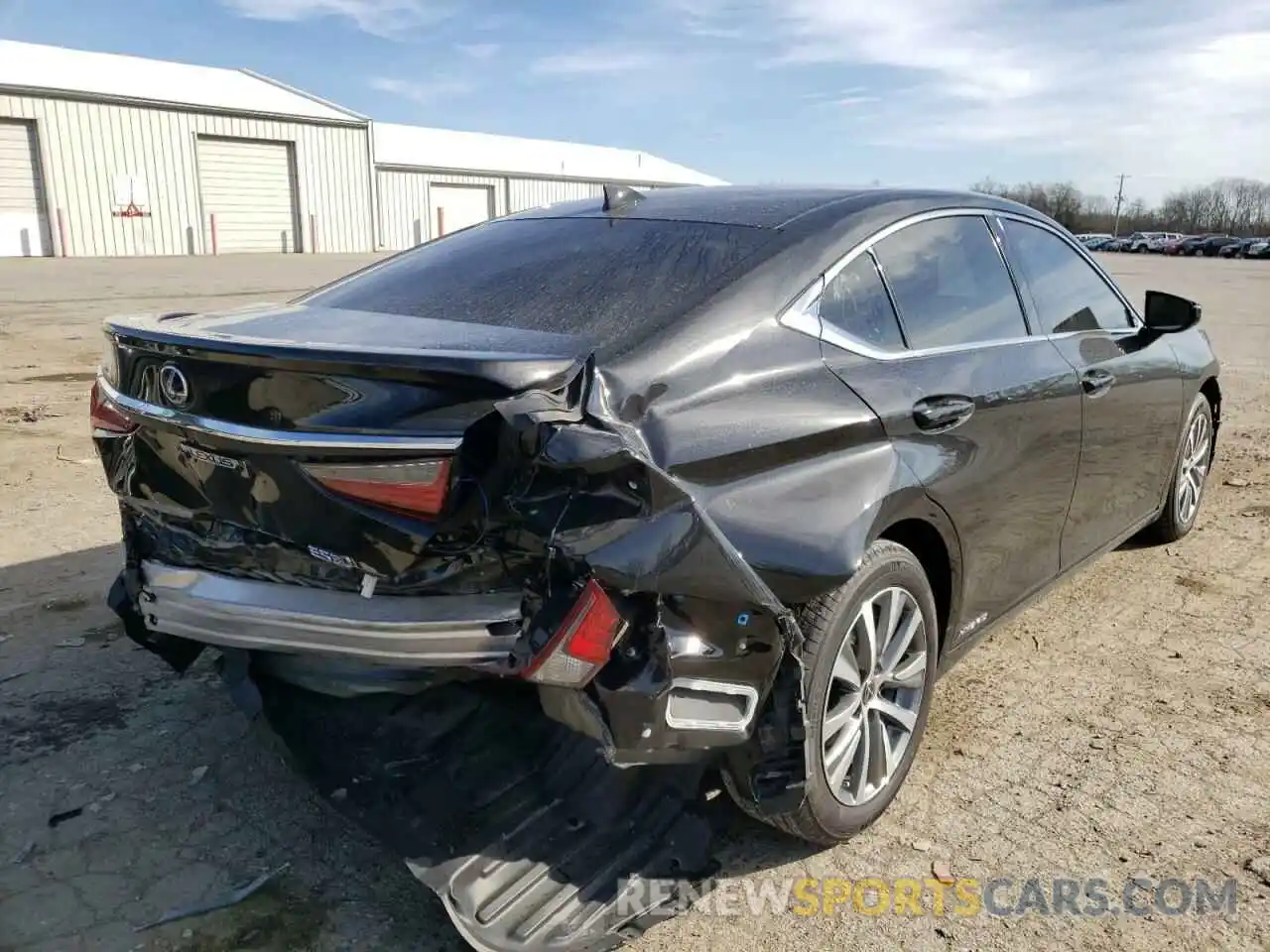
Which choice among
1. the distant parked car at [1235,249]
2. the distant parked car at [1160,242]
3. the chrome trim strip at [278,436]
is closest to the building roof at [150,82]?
the chrome trim strip at [278,436]

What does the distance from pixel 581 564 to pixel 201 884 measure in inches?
54.6

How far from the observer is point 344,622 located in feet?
7.18

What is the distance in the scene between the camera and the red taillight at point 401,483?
6.74ft

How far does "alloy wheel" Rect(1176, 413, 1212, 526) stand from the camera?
491 cm

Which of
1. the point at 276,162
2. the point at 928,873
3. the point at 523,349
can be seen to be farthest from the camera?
the point at 276,162

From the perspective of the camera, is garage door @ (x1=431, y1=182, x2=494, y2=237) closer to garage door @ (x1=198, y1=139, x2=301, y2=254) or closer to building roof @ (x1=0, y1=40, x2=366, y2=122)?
building roof @ (x1=0, y1=40, x2=366, y2=122)

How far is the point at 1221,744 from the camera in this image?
3.19 m

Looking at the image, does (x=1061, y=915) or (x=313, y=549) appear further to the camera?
(x=1061, y=915)

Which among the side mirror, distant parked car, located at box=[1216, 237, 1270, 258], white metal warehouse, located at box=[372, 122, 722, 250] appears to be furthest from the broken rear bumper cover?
distant parked car, located at box=[1216, 237, 1270, 258]

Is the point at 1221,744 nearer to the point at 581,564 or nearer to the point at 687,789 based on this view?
the point at 687,789

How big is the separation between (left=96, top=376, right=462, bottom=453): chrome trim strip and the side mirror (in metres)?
3.47

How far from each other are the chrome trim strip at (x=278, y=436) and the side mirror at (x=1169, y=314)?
347 centimetres

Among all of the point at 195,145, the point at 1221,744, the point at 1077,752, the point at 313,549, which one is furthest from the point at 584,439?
the point at 195,145

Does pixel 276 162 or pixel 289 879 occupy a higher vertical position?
pixel 276 162
